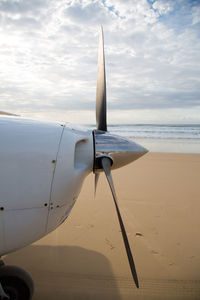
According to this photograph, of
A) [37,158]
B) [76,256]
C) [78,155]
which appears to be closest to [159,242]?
[76,256]

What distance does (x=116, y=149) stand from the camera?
6.50 ft

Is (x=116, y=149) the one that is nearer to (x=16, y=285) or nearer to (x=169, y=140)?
(x=16, y=285)

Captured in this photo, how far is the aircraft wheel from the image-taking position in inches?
75.5

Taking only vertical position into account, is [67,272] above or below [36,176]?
below

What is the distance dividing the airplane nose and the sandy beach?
147 centimetres

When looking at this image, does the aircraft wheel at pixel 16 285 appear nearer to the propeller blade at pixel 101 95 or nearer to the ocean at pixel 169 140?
the propeller blade at pixel 101 95

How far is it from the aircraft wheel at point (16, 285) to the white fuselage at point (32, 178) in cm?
62

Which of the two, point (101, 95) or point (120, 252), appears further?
point (120, 252)

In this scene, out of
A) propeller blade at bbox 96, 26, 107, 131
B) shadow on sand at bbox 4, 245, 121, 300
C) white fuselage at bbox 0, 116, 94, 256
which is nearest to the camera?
white fuselage at bbox 0, 116, 94, 256

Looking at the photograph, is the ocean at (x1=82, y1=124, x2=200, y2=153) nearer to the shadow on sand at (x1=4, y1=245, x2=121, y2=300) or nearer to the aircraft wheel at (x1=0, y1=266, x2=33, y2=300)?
the shadow on sand at (x1=4, y1=245, x2=121, y2=300)

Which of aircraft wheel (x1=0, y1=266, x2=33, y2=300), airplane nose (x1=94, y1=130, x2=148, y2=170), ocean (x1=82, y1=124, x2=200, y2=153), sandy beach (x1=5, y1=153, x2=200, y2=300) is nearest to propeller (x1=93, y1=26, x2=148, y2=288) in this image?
airplane nose (x1=94, y1=130, x2=148, y2=170)

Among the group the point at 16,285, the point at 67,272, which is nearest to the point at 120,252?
the point at 67,272

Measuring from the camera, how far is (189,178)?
254 inches

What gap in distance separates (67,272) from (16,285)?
0.77 meters
